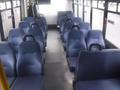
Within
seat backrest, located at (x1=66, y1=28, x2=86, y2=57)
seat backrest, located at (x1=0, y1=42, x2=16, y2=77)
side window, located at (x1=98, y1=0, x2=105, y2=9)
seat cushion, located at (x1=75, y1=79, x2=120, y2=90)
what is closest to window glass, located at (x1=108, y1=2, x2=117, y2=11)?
side window, located at (x1=98, y1=0, x2=105, y2=9)

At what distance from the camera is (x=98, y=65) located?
211 centimetres

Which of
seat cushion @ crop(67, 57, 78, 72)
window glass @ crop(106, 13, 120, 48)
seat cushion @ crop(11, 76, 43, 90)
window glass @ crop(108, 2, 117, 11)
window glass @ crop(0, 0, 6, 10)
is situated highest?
window glass @ crop(0, 0, 6, 10)

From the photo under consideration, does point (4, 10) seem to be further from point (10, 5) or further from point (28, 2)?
point (28, 2)

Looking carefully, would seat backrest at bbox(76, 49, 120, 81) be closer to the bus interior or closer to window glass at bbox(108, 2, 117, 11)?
the bus interior

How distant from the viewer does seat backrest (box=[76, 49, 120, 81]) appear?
2074 mm

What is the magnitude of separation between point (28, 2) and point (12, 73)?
259 inches

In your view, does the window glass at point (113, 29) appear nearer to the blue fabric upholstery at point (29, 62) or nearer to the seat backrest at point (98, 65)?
the seat backrest at point (98, 65)

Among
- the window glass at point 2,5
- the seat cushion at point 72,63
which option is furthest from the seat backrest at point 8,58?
the window glass at point 2,5

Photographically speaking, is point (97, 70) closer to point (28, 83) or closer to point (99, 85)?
point (99, 85)

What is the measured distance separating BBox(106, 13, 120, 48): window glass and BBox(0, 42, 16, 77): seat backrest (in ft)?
6.28

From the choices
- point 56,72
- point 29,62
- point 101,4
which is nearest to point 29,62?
point 29,62

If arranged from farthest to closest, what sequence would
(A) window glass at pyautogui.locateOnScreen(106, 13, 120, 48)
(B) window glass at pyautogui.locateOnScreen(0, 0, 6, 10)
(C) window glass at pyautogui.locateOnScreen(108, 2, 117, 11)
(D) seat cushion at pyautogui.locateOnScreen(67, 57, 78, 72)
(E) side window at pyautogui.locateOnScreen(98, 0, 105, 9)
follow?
(B) window glass at pyautogui.locateOnScreen(0, 0, 6, 10) < (E) side window at pyautogui.locateOnScreen(98, 0, 105, 9) < (C) window glass at pyautogui.locateOnScreen(108, 2, 117, 11) < (A) window glass at pyautogui.locateOnScreen(106, 13, 120, 48) < (D) seat cushion at pyautogui.locateOnScreen(67, 57, 78, 72)

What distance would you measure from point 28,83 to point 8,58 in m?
0.51

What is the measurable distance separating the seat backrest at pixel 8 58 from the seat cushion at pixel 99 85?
979 millimetres
